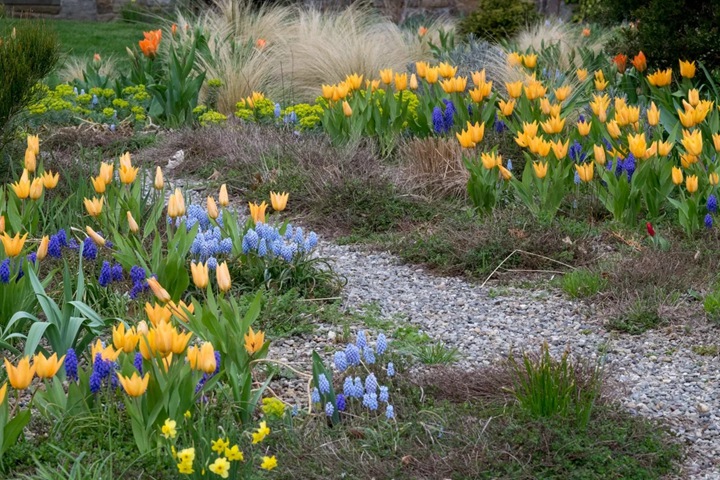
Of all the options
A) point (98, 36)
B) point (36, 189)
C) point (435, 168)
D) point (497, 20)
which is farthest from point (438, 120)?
point (98, 36)

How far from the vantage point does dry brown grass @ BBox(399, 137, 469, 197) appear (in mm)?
6266

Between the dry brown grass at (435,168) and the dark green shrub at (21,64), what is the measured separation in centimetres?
223

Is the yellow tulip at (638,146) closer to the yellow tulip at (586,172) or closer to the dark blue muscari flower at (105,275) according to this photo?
the yellow tulip at (586,172)

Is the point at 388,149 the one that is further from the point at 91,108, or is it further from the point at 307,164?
the point at 91,108

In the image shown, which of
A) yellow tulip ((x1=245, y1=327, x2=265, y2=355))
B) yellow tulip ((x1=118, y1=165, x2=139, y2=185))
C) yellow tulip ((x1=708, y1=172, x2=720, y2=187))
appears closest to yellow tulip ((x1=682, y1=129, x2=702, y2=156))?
yellow tulip ((x1=708, y1=172, x2=720, y2=187))

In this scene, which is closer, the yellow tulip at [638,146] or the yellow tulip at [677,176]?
the yellow tulip at [677,176]

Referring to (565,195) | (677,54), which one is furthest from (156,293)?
(677,54)

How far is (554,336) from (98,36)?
505 inches

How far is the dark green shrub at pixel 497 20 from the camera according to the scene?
41.5 ft

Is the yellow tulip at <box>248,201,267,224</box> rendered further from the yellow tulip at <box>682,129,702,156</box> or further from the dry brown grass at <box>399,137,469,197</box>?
the yellow tulip at <box>682,129,702,156</box>

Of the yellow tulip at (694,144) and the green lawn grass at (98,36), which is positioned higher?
the yellow tulip at (694,144)

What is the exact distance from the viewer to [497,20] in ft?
41.5

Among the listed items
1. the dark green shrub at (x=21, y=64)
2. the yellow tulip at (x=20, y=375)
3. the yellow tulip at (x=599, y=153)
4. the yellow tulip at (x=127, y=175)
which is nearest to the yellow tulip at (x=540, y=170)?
the yellow tulip at (x=599, y=153)

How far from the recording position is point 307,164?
6.40 metres
